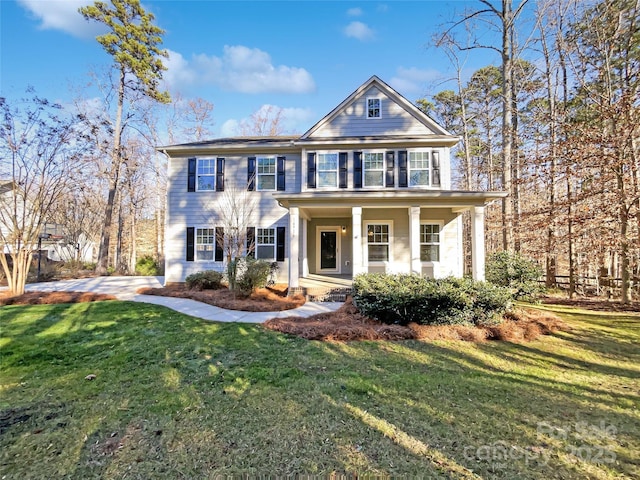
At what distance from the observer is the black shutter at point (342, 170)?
38.2ft

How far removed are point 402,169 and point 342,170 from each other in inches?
93.0

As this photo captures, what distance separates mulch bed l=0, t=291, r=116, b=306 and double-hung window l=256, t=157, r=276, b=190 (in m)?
6.72

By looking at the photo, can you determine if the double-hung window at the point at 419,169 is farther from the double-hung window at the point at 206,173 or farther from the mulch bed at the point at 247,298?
the double-hung window at the point at 206,173

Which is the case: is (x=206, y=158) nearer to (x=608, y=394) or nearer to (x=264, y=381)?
(x=264, y=381)

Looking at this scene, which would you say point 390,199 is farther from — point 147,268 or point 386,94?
point 147,268

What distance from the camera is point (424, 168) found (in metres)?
11.4

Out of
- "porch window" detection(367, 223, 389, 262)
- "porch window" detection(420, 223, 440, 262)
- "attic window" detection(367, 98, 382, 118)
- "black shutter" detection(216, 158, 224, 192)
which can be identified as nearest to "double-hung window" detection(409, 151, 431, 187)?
"porch window" detection(420, 223, 440, 262)

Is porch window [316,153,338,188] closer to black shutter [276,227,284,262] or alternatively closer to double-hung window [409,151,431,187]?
black shutter [276,227,284,262]

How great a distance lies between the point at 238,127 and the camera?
25812 millimetres

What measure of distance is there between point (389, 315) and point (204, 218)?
9258 mm

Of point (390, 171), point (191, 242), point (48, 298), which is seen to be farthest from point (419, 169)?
point (48, 298)

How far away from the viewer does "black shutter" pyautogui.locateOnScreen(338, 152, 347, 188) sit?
1163 centimetres

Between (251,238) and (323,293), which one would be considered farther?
(251,238)

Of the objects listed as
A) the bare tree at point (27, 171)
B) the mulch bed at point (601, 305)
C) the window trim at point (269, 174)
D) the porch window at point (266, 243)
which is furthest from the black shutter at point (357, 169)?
the bare tree at point (27, 171)
